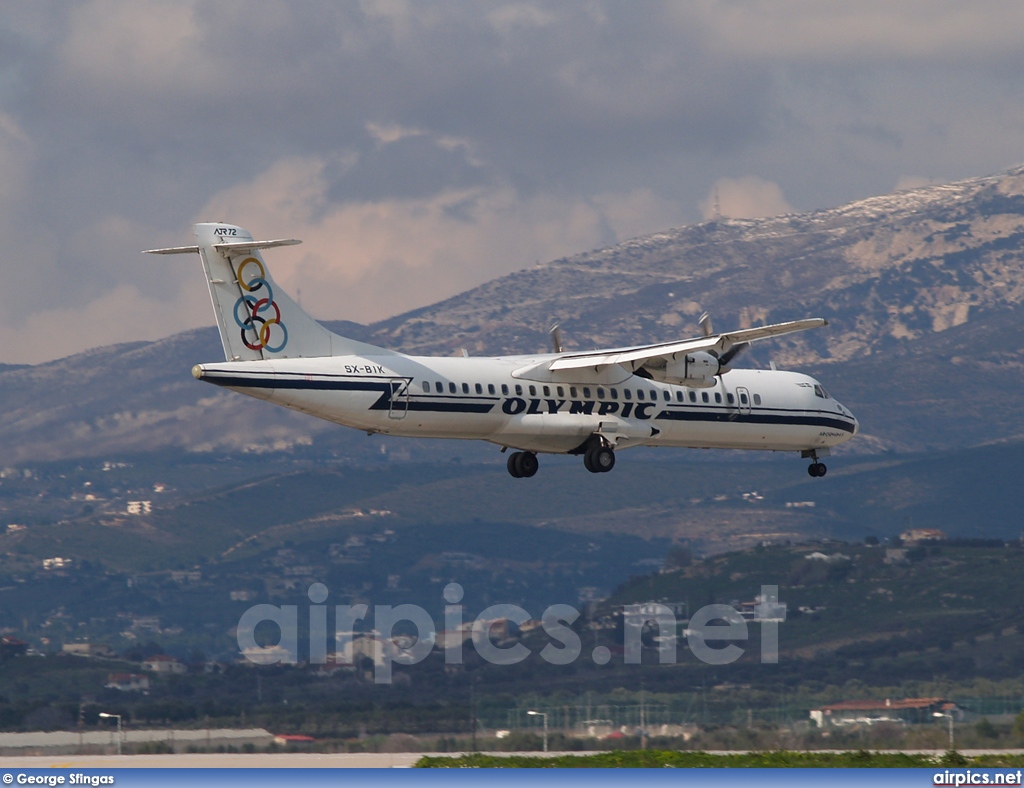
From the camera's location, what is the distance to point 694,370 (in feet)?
174

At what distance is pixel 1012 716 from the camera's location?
54.7 m

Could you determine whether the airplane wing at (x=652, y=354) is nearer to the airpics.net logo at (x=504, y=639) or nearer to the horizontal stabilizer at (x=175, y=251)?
the horizontal stabilizer at (x=175, y=251)

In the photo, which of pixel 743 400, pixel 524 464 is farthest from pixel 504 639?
pixel 524 464

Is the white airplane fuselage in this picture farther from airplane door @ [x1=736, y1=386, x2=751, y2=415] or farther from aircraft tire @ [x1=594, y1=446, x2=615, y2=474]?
aircraft tire @ [x1=594, y1=446, x2=615, y2=474]

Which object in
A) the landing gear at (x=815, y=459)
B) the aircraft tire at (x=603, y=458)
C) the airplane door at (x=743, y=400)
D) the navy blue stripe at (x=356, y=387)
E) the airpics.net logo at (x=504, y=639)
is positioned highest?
the airplane door at (x=743, y=400)

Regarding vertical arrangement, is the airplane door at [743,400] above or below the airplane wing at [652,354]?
below

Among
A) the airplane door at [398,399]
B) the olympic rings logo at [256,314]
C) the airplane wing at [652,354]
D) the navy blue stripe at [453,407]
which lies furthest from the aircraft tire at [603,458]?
the olympic rings logo at [256,314]

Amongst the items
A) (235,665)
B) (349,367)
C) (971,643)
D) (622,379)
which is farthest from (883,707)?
(971,643)

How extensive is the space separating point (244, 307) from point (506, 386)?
7920mm

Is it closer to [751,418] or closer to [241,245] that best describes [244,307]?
A: [241,245]

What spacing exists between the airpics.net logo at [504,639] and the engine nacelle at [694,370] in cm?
5937

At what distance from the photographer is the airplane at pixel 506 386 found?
46.6m

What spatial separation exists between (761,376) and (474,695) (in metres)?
52.6

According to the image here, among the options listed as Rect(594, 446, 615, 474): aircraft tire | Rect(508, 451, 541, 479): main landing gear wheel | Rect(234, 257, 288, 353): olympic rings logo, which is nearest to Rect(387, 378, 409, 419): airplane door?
Rect(234, 257, 288, 353): olympic rings logo
